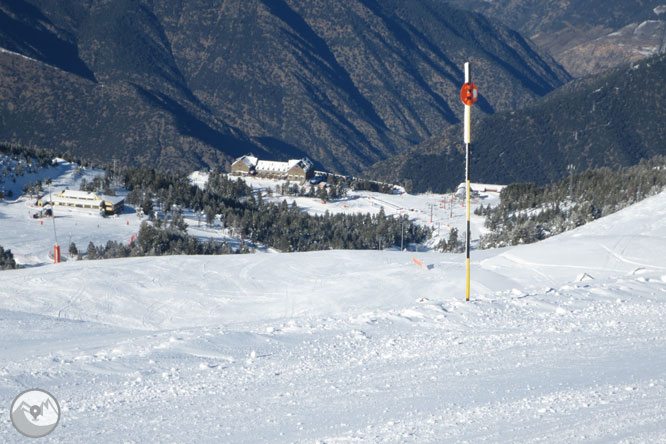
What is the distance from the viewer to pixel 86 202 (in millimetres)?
63250

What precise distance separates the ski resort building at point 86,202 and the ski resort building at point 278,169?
50.2 m

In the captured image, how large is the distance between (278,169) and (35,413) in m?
109

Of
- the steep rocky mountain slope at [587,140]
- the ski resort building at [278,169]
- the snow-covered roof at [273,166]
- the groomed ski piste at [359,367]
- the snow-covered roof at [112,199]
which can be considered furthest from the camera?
the steep rocky mountain slope at [587,140]

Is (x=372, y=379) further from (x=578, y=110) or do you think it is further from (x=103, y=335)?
(x=578, y=110)

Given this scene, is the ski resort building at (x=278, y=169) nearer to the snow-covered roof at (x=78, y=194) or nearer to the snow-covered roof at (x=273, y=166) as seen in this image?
the snow-covered roof at (x=273, y=166)

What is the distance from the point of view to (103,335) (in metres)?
17.1

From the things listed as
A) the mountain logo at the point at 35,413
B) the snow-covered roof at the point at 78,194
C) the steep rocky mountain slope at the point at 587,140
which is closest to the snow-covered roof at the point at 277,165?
the snow-covered roof at the point at 78,194

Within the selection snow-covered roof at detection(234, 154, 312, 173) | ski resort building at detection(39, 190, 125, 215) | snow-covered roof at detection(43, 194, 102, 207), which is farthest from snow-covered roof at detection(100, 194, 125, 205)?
snow-covered roof at detection(234, 154, 312, 173)

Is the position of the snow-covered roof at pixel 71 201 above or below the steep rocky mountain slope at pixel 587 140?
below

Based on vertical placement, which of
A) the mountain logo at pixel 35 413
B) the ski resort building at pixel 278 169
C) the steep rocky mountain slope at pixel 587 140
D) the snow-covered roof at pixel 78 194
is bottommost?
the mountain logo at pixel 35 413

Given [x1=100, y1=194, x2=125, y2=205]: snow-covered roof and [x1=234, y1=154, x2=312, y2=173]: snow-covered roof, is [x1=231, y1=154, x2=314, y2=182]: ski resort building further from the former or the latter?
[x1=100, y1=194, x2=125, y2=205]: snow-covered roof

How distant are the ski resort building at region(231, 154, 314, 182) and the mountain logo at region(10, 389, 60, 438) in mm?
101343

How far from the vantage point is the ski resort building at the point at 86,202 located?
6257 centimetres

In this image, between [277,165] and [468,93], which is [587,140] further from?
[468,93]
